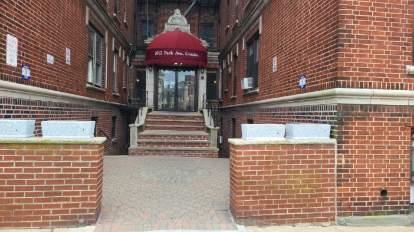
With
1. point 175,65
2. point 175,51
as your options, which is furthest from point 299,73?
point 175,65

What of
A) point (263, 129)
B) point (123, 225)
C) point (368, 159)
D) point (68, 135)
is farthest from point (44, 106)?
point (368, 159)

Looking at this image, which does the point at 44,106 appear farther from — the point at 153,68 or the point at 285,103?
the point at 153,68

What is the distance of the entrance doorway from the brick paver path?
511 inches

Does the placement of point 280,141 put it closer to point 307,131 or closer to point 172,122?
point 307,131

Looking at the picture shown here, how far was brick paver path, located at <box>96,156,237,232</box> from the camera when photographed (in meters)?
5.82

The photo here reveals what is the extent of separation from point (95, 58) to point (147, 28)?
1218cm

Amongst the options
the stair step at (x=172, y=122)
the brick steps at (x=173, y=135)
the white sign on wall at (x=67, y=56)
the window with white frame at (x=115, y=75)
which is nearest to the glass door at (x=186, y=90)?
the stair step at (x=172, y=122)

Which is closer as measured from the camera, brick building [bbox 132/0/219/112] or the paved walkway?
the paved walkway

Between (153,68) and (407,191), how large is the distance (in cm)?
1850

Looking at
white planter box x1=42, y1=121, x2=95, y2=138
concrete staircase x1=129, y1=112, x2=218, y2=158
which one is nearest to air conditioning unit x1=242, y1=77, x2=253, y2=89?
concrete staircase x1=129, y1=112, x2=218, y2=158

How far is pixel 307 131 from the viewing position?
619 centimetres

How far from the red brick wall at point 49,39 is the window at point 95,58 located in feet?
1.16

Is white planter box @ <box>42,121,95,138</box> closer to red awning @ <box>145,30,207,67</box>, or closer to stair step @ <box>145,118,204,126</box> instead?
stair step @ <box>145,118,204,126</box>

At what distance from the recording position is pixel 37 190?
17.9 feet
